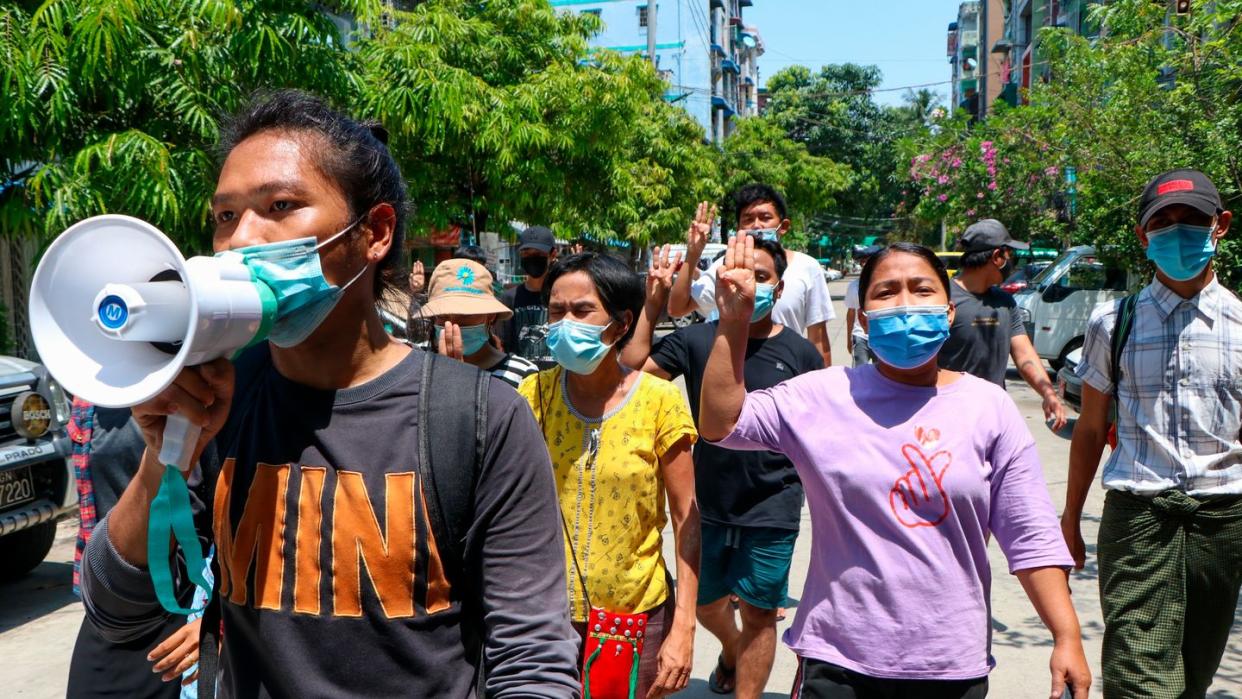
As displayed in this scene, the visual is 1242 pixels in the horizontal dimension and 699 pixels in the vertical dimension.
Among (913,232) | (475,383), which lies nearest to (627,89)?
(475,383)

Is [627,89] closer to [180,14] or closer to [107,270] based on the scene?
[180,14]

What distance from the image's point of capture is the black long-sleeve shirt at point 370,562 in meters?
1.69

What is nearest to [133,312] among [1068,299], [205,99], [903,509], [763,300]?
[903,509]

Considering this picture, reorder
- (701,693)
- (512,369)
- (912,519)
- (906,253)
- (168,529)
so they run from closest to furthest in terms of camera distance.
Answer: (168,529) → (912,519) → (906,253) → (512,369) → (701,693)

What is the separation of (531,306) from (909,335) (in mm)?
4619

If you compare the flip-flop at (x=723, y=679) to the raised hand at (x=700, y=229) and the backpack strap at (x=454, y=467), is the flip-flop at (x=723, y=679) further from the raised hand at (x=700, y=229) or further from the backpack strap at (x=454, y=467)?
the backpack strap at (x=454, y=467)

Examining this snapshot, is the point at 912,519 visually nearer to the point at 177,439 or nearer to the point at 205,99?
the point at 177,439

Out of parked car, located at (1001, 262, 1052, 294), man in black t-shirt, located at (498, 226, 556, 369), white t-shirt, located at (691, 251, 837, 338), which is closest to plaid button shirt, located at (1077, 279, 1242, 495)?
white t-shirt, located at (691, 251, 837, 338)

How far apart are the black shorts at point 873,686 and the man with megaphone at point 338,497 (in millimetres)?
1158

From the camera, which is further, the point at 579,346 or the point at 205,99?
the point at 205,99

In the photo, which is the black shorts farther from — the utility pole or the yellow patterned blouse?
the utility pole

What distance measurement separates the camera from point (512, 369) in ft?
14.3

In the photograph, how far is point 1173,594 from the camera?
3.54 metres

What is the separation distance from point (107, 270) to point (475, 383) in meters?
0.57
